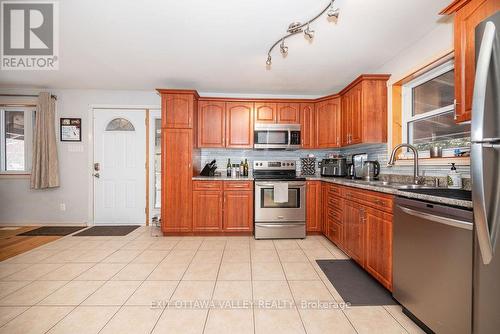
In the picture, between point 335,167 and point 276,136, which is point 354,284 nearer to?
point 335,167

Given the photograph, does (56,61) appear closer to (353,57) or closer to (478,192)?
(353,57)

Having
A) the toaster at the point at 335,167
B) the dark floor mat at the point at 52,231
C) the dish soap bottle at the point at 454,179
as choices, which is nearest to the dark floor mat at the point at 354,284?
the dish soap bottle at the point at 454,179

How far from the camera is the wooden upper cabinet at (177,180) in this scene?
3410 millimetres

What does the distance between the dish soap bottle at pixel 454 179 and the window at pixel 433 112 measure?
0.92ft

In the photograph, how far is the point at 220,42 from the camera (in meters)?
2.45

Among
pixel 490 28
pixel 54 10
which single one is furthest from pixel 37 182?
pixel 490 28

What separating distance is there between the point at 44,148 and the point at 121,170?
1.29m

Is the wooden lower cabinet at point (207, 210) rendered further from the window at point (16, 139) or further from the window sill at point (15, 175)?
the window at point (16, 139)

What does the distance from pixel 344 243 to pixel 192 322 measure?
194 cm

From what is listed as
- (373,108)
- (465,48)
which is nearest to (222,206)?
(373,108)

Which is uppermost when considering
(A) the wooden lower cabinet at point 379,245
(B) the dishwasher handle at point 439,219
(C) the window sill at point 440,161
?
(C) the window sill at point 440,161

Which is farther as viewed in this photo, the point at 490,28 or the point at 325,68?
the point at 325,68

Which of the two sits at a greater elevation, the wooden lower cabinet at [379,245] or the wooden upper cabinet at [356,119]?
the wooden upper cabinet at [356,119]

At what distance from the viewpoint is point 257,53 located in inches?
105
